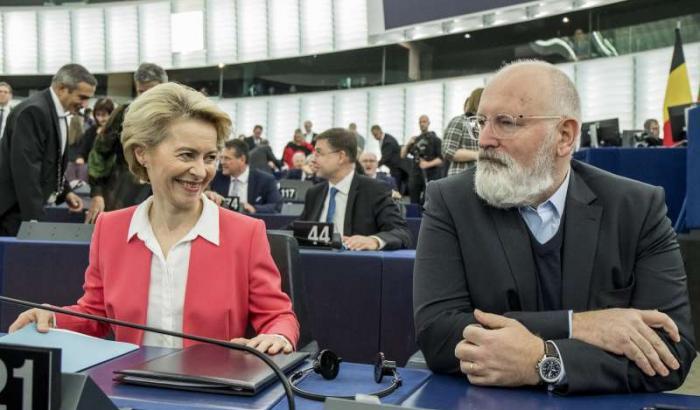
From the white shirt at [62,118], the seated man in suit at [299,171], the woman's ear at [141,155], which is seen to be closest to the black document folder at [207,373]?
the woman's ear at [141,155]

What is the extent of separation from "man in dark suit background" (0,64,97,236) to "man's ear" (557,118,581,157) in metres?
3.27

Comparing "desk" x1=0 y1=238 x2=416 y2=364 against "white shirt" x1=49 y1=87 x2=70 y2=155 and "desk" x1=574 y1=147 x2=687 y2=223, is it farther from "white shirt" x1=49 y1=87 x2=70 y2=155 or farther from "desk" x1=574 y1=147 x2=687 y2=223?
"desk" x1=574 y1=147 x2=687 y2=223

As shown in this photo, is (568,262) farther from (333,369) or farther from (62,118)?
(62,118)

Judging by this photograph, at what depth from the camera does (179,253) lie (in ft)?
5.98

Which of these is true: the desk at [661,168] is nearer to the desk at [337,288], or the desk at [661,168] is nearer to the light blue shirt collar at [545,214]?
the desk at [337,288]

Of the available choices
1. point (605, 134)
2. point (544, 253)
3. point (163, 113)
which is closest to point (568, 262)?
point (544, 253)

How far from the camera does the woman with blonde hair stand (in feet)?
5.90

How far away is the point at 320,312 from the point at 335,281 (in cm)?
16

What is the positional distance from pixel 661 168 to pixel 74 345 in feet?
13.3

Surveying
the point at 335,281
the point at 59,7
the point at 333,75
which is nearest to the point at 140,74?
the point at 335,281

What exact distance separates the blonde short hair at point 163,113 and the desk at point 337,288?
1241 millimetres

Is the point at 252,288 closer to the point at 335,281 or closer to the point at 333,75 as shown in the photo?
the point at 335,281

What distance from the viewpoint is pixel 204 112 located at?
1.84 m

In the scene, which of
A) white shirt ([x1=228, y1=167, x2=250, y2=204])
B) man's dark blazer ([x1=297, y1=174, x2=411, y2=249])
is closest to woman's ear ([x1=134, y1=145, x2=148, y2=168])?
man's dark blazer ([x1=297, y1=174, x2=411, y2=249])
